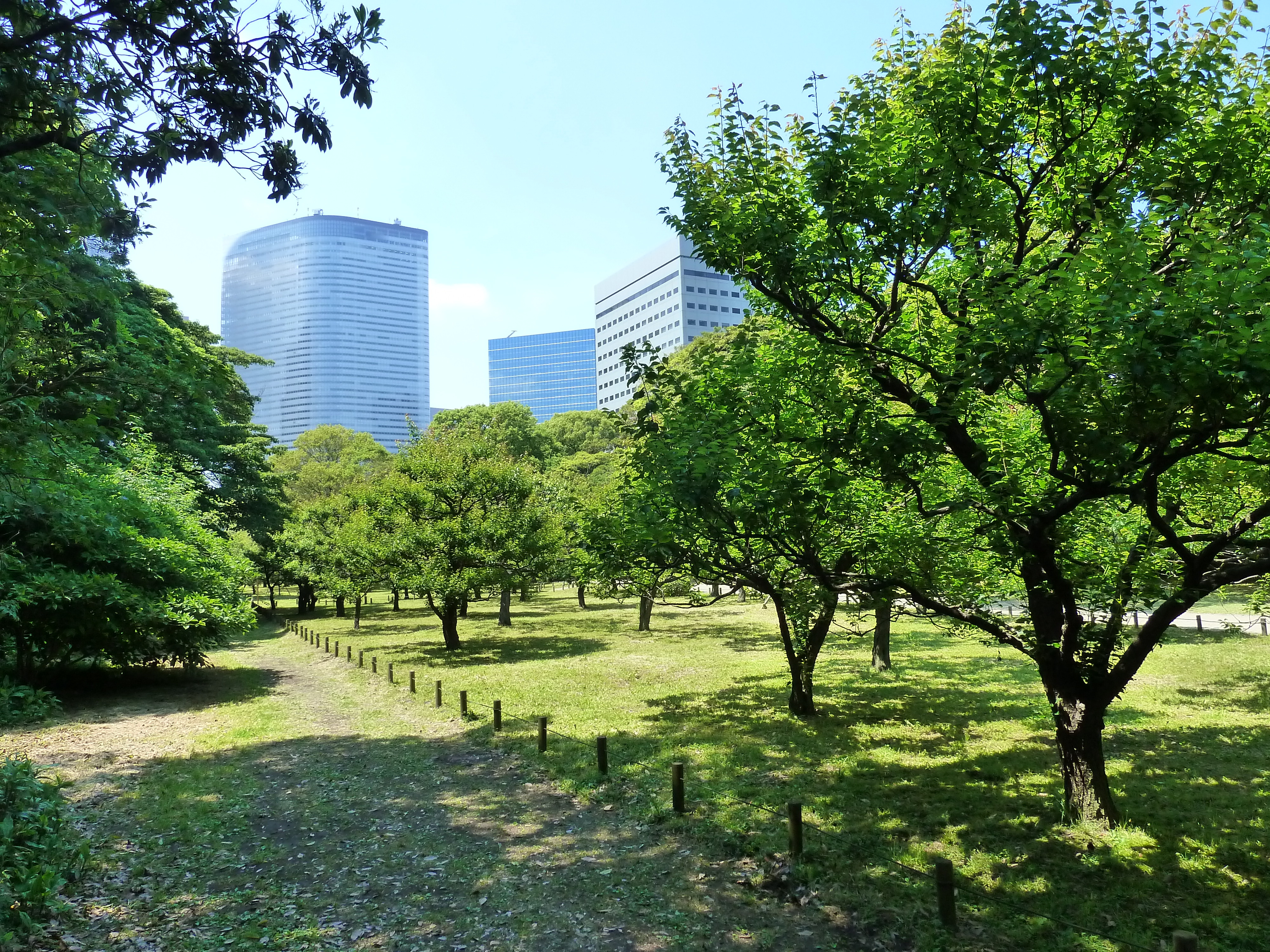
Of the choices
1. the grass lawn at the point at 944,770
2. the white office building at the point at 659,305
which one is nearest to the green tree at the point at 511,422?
the grass lawn at the point at 944,770

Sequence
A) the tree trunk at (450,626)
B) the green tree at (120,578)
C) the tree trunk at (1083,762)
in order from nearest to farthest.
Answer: the tree trunk at (1083,762)
the green tree at (120,578)
the tree trunk at (450,626)

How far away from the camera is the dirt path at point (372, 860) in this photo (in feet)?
24.1

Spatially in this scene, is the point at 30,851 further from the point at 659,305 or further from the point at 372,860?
the point at 659,305

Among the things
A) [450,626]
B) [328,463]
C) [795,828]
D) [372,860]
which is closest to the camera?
[795,828]

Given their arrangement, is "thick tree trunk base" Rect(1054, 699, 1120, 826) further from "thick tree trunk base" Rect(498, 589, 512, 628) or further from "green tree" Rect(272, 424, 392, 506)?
"green tree" Rect(272, 424, 392, 506)

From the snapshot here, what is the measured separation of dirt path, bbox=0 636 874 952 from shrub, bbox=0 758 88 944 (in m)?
0.32

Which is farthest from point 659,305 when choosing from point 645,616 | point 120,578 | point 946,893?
point 946,893

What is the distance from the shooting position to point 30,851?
7.48 metres

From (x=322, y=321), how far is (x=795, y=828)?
205 metres

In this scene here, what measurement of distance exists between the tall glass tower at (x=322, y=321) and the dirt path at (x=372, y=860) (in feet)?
611

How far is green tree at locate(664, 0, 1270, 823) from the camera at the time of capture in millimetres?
6348

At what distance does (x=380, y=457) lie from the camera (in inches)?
3110

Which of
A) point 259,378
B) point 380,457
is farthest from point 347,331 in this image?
point 380,457

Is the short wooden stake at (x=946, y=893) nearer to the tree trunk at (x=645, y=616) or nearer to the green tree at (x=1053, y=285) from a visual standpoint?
the green tree at (x=1053, y=285)
